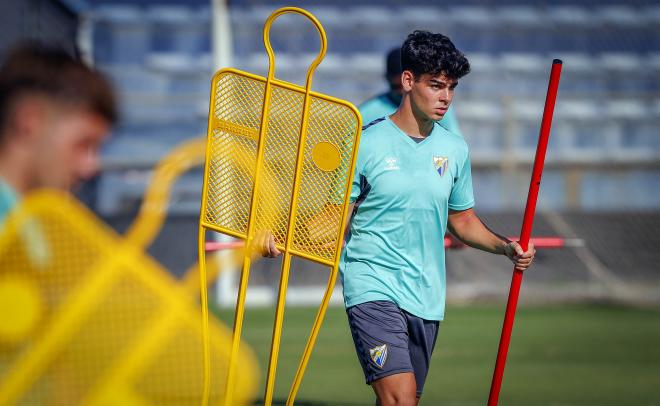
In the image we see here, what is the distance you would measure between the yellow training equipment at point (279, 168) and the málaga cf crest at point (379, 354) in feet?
0.88

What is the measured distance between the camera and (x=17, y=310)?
1.83m

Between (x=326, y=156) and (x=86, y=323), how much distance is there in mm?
1780

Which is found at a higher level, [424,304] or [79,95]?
[79,95]

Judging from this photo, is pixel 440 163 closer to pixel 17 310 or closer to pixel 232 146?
pixel 232 146

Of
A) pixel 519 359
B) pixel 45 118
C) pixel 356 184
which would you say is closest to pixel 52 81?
pixel 45 118

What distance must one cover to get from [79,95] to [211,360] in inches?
→ 24.5

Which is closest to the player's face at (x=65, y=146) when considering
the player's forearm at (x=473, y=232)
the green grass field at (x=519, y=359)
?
the player's forearm at (x=473, y=232)

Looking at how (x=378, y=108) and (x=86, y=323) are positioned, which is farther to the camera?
(x=378, y=108)

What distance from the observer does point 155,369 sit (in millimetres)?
1926

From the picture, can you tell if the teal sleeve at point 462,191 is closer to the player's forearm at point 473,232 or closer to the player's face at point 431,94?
the player's forearm at point 473,232

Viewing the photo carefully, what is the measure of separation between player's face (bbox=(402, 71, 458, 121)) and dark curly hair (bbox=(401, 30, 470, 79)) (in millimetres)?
22

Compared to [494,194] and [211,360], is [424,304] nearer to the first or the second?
[211,360]

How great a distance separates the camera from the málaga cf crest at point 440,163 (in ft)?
12.9

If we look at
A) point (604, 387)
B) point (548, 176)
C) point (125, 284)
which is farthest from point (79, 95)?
point (548, 176)
